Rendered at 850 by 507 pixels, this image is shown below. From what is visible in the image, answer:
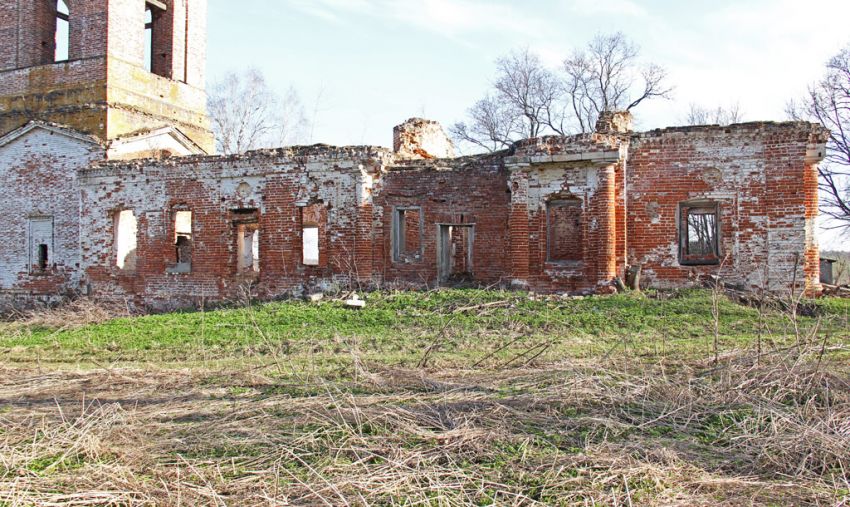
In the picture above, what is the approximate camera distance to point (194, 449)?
486 centimetres

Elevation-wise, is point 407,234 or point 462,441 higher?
point 407,234

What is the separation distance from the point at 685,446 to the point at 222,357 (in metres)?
6.87

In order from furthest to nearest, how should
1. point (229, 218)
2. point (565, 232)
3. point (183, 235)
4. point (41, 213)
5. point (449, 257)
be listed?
point (183, 235) → point (41, 213) → point (565, 232) → point (229, 218) → point (449, 257)

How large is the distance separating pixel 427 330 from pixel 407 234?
545cm

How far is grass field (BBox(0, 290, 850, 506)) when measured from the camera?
4.07 m

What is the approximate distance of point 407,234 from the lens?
1592 cm

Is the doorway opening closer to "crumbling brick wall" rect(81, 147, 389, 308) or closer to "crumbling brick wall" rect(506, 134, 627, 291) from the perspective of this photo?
"crumbling brick wall" rect(506, 134, 627, 291)

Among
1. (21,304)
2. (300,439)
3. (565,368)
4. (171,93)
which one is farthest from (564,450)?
(171,93)

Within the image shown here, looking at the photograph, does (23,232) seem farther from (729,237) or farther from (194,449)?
(729,237)

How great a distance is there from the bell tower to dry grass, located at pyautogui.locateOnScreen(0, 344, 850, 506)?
14.4 meters

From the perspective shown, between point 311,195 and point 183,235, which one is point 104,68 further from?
point 311,195

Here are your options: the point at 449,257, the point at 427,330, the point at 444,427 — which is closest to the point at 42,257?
the point at 449,257

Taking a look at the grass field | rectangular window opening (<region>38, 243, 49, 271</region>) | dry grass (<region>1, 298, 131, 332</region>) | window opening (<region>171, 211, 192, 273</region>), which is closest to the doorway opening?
the grass field

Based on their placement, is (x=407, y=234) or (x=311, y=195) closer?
(x=311, y=195)
